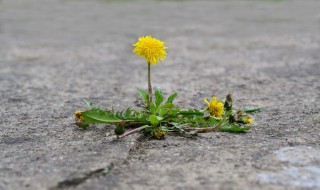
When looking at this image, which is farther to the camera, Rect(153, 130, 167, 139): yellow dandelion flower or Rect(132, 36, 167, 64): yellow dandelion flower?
Rect(132, 36, 167, 64): yellow dandelion flower

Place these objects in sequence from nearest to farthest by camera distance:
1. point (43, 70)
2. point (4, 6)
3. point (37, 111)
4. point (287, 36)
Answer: point (37, 111)
point (43, 70)
point (287, 36)
point (4, 6)

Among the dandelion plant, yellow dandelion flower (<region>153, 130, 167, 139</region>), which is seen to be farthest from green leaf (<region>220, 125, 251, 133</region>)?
yellow dandelion flower (<region>153, 130, 167, 139</region>)

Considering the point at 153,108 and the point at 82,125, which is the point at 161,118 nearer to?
the point at 153,108

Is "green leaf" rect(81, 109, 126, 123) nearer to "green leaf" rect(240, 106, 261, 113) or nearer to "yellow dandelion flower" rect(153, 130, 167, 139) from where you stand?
"yellow dandelion flower" rect(153, 130, 167, 139)

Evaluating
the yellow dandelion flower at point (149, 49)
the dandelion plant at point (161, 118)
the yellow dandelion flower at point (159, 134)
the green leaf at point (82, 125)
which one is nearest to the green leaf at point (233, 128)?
the dandelion plant at point (161, 118)

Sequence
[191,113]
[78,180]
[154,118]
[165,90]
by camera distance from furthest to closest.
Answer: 1. [165,90]
2. [191,113]
3. [154,118]
4. [78,180]

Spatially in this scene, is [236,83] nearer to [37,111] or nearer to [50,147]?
[37,111]

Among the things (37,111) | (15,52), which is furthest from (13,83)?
(15,52)

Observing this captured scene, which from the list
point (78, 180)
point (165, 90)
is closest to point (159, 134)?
point (78, 180)
